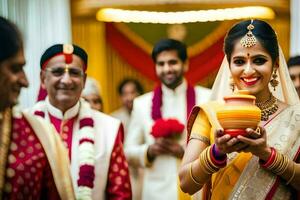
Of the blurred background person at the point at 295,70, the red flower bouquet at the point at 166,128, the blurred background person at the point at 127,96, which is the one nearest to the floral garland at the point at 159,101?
the red flower bouquet at the point at 166,128

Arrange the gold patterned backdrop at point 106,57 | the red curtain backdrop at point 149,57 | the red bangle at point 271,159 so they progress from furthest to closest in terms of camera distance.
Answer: the red curtain backdrop at point 149,57
the gold patterned backdrop at point 106,57
the red bangle at point 271,159

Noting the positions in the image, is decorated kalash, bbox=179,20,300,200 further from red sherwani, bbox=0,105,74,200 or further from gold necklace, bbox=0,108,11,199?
gold necklace, bbox=0,108,11,199

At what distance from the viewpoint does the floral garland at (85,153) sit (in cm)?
445

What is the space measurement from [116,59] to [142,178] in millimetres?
3812

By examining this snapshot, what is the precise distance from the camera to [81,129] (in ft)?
15.6

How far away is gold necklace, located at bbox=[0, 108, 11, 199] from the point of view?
2924 millimetres

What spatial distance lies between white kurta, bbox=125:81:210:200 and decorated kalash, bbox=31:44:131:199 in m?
0.99

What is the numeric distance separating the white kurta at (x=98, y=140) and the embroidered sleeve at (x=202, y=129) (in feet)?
3.71

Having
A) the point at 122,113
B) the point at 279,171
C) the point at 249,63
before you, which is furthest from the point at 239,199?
the point at 122,113

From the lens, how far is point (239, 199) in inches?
138

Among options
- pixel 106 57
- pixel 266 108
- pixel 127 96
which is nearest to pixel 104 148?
pixel 266 108

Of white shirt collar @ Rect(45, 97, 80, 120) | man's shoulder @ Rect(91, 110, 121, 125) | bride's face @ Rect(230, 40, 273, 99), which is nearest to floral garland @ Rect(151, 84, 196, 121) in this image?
man's shoulder @ Rect(91, 110, 121, 125)

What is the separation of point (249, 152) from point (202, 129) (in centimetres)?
27

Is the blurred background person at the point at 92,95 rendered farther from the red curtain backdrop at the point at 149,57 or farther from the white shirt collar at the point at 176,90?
the red curtain backdrop at the point at 149,57
